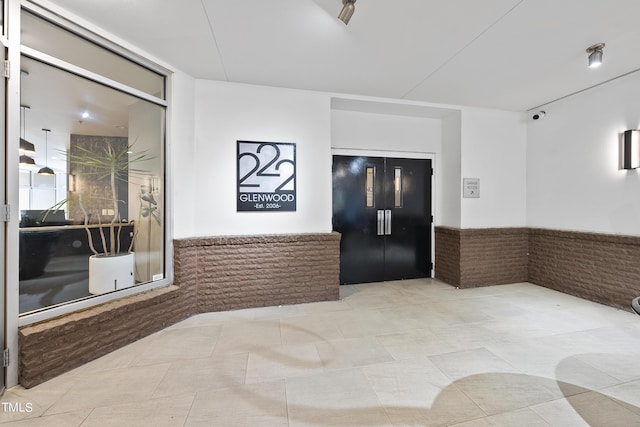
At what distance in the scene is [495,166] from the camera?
4.54 meters

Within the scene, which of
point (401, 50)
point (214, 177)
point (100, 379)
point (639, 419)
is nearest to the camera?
point (639, 419)

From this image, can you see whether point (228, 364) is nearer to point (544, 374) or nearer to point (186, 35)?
point (544, 374)

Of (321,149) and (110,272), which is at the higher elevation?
(321,149)

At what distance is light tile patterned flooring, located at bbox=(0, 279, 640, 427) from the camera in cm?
Answer: 168

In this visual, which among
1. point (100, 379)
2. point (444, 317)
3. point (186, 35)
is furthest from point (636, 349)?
point (186, 35)

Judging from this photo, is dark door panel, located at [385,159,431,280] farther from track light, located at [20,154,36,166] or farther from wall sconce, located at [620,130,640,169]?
track light, located at [20,154,36,166]

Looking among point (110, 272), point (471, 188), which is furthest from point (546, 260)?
point (110, 272)

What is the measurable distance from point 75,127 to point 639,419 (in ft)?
15.5

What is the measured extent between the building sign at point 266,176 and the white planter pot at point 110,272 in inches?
52.5

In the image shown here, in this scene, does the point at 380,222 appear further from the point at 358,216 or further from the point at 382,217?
the point at 358,216

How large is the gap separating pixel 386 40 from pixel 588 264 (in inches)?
163

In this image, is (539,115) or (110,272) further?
(539,115)

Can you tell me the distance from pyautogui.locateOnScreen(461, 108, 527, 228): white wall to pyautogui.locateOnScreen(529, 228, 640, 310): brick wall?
584 millimetres

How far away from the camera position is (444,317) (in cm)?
317
